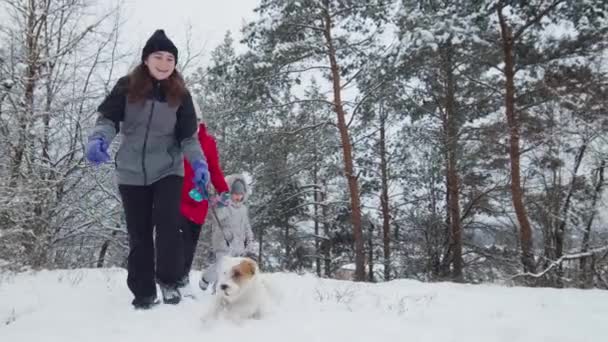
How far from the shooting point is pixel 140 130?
9.77 ft

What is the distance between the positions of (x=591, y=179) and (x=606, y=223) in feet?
5.42

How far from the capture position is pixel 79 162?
37.7ft

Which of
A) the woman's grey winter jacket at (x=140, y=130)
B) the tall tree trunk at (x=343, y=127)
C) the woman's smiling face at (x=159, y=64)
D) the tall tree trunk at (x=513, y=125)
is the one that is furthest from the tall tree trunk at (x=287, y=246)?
the woman's smiling face at (x=159, y=64)

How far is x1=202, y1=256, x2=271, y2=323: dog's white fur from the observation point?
112 inches

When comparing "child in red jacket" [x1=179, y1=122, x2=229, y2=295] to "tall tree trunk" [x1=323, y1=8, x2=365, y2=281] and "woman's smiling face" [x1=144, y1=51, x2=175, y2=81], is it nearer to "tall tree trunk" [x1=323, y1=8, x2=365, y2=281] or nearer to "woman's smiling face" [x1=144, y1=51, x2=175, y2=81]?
"woman's smiling face" [x1=144, y1=51, x2=175, y2=81]

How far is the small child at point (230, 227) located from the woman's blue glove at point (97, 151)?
5.08ft

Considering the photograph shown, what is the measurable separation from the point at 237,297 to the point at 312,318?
541 millimetres

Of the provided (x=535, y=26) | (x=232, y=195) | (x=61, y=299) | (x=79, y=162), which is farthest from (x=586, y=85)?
(x=79, y=162)

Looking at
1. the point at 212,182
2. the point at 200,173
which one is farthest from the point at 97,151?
the point at 212,182

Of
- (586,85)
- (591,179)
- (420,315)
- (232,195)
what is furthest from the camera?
(591,179)

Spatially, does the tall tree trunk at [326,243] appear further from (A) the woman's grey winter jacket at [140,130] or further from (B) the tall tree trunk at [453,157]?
(A) the woman's grey winter jacket at [140,130]

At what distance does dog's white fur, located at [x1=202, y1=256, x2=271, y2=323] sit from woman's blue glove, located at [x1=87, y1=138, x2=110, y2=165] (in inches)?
44.8

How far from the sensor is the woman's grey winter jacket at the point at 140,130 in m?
2.95

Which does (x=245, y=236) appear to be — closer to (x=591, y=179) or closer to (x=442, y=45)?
(x=442, y=45)
